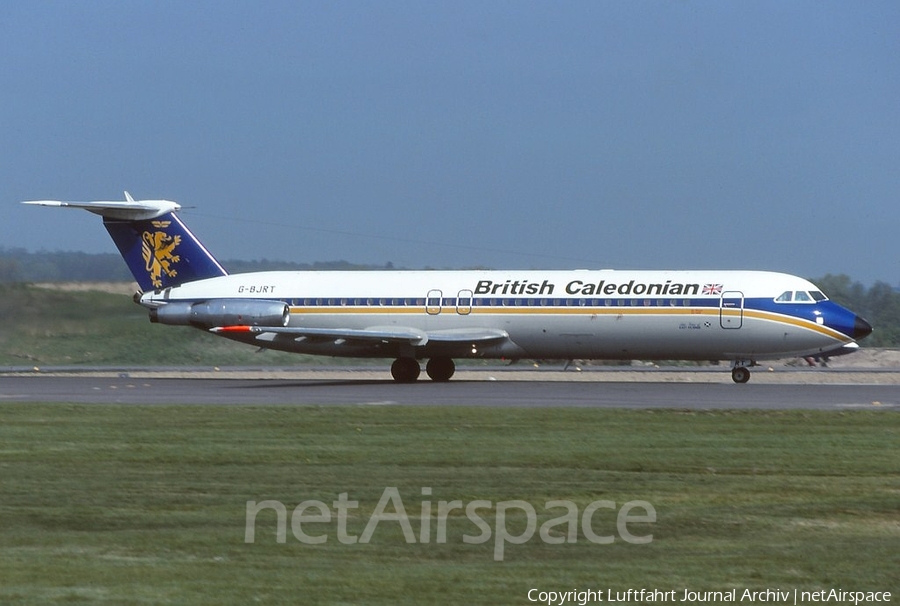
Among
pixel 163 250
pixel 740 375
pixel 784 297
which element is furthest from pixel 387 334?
pixel 784 297

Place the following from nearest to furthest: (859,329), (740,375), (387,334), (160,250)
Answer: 1. (859,329)
2. (740,375)
3. (387,334)
4. (160,250)

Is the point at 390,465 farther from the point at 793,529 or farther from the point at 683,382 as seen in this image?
the point at 683,382

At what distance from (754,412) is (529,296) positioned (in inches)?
521

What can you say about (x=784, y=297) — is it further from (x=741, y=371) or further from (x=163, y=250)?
(x=163, y=250)

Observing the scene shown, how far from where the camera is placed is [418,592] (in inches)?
360

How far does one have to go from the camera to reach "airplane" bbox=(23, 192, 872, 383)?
35.5 metres

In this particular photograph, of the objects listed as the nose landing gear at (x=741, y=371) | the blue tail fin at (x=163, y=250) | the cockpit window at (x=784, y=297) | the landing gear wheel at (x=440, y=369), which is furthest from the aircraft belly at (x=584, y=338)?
the blue tail fin at (x=163, y=250)

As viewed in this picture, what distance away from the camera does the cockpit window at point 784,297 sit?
35.4 metres

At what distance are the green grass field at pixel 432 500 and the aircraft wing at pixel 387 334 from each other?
1321 cm

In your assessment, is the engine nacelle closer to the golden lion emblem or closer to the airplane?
the airplane

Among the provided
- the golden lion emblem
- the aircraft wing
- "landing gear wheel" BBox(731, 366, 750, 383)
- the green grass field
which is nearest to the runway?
"landing gear wheel" BBox(731, 366, 750, 383)

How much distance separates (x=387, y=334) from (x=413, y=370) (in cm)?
185

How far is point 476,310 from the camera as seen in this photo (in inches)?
1484

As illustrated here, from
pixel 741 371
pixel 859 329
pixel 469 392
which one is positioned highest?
pixel 859 329
